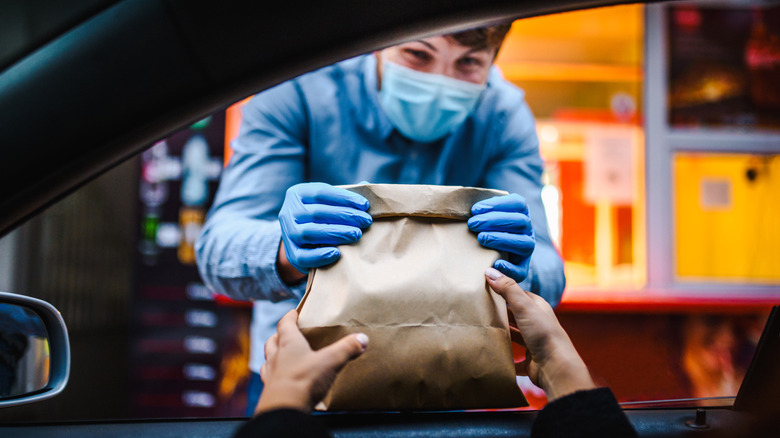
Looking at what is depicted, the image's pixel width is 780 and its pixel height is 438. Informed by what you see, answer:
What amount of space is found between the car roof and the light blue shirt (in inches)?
20.5

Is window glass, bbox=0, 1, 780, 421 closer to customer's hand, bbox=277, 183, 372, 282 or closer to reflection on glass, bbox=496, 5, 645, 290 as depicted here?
reflection on glass, bbox=496, 5, 645, 290

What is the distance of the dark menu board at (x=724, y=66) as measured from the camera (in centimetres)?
309

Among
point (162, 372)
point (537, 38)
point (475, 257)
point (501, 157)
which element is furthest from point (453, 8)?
point (537, 38)

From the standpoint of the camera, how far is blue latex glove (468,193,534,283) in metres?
0.64

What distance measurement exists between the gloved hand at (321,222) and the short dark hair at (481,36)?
49cm

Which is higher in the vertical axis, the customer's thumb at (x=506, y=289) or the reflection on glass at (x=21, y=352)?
the reflection on glass at (x=21, y=352)

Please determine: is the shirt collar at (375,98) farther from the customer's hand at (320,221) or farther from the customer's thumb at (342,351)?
the customer's thumb at (342,351)

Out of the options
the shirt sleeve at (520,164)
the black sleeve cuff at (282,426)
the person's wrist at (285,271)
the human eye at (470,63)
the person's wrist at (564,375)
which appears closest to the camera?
the black sleeve cuff at (282,426)

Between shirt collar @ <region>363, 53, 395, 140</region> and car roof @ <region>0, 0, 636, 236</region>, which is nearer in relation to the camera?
car roof @ <region>0, 0, 636, 236</region>

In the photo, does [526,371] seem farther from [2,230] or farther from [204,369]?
[204,369]

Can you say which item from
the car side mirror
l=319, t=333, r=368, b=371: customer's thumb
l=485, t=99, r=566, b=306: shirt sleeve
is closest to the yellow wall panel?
l=485, t=99, r=566, b=306: shirt sleeve

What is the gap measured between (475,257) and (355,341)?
0.58 ft

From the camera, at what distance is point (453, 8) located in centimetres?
64

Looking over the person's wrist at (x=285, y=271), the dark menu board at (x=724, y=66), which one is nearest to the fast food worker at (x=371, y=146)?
the person's wrist at (x=285, y=271)
